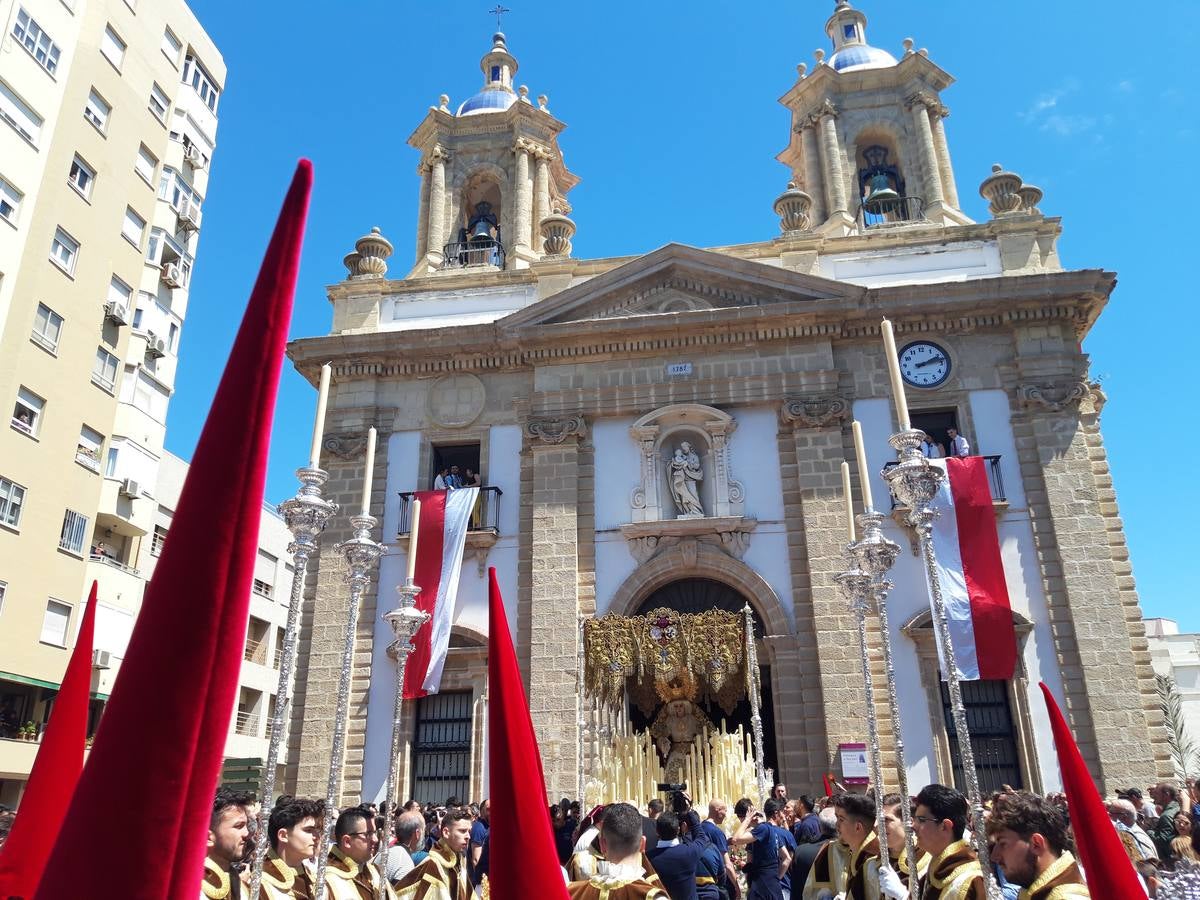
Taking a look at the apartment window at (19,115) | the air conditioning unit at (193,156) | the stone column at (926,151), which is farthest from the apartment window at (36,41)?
the stone column at (926,151)

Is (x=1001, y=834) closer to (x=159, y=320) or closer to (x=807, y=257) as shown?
(x=807, y=257)

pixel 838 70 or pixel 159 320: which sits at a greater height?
pixel 838 70

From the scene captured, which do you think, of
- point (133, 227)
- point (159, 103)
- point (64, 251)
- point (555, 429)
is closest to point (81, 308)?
point (64, 251)

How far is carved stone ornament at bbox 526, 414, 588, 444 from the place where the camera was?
18.9m

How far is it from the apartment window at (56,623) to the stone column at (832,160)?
20.9 meters

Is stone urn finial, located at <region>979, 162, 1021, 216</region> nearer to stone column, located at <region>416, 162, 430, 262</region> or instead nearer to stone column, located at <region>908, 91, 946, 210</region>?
stone column, located at <region>908, 91, 946, 210</region>

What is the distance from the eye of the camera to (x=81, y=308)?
23.3m

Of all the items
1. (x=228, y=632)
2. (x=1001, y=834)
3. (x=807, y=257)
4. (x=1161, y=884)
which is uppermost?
(x=807, y=257)

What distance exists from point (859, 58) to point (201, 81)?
831 inches

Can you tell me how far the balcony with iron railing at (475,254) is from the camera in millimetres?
23703

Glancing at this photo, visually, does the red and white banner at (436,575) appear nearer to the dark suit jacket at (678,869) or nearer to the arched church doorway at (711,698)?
the arched church doorway at (711,698)

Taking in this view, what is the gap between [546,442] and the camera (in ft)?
62.0

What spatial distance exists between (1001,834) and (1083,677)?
44.6ft

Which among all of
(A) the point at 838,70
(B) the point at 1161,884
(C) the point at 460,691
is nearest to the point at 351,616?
(B) the point at 1161,884
